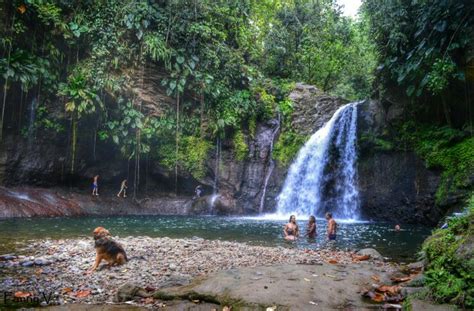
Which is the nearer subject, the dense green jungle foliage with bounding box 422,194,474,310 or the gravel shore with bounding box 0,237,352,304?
the dense green jungle foliage with bounding box 422,194,474,310

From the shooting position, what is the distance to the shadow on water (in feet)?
33.7

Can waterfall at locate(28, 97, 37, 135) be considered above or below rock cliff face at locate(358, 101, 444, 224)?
above

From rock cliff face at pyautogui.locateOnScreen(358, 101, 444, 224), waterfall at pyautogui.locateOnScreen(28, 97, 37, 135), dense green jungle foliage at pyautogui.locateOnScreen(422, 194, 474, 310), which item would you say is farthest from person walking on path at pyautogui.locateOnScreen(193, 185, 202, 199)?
dense green jungle foliage at pyautogui.locateOnScreen(422, 194, 474, 310)

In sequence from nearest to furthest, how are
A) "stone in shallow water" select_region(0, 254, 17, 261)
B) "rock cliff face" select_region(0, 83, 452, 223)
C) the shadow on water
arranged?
"stone in shallow water" select_region(0, 254, 17, 261), the shadow on water, "rock cliff face" select_region(0, 83, 452, 223)

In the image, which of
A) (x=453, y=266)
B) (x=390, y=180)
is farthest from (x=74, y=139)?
(x=453, y=266)

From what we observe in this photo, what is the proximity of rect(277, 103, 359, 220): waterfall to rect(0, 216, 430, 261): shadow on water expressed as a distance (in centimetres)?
326

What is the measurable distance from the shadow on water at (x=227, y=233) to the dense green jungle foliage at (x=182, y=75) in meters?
3.77

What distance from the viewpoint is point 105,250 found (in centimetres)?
682

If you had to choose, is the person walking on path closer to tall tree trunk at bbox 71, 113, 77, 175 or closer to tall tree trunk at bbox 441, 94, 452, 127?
tall tree trunk at bbox 71, 113, 77, 175

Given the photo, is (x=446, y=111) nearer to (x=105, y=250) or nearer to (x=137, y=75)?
(x=137, y=75)

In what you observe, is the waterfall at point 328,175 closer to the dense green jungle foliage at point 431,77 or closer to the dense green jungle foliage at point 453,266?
the dense green jungle foliage at point 431,77

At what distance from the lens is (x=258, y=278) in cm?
554

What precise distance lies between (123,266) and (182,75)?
1385 cm

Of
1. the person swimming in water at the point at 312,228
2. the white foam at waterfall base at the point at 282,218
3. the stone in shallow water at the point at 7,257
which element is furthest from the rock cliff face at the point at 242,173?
the stone in shallow water at the point at 7,257
